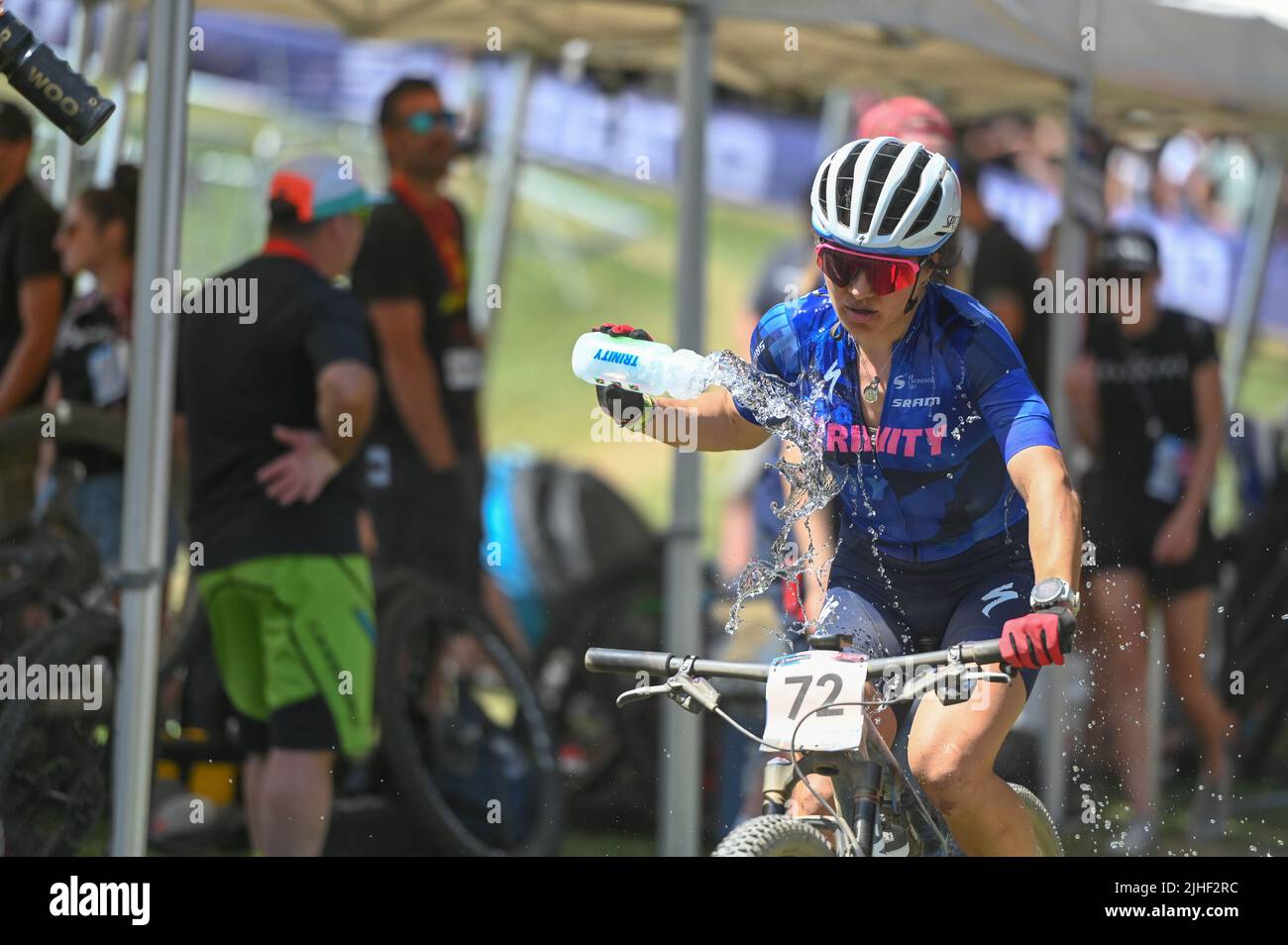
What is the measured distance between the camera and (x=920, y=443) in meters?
3.63

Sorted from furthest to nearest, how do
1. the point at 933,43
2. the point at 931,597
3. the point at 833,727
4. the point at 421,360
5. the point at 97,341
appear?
1. the point at 421,360
2. the point at 97,341
3. the point at 933,43
4. the point at 931,597
5. the point at 833,727

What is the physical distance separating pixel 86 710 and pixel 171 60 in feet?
5.99

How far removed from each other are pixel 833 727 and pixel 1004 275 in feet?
12.0

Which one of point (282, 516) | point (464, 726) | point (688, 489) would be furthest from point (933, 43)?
point (464, 726)

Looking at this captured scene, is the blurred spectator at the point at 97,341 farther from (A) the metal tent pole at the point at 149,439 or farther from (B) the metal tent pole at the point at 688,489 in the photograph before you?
(B) the metal tent pole at the point at 688,489

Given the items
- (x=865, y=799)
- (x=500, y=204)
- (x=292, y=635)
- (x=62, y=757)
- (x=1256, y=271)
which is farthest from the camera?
(x=1256, y=271)

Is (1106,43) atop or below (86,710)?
atop

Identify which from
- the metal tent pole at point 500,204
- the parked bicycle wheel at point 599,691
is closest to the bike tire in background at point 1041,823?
the parked bicycle wheel at point 599,691

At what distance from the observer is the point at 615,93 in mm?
8281

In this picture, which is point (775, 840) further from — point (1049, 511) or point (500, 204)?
point (500, 204)

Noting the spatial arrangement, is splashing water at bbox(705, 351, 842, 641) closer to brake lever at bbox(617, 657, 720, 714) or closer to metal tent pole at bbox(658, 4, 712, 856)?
brake lever at bbox(617, 657, 720, 714)
